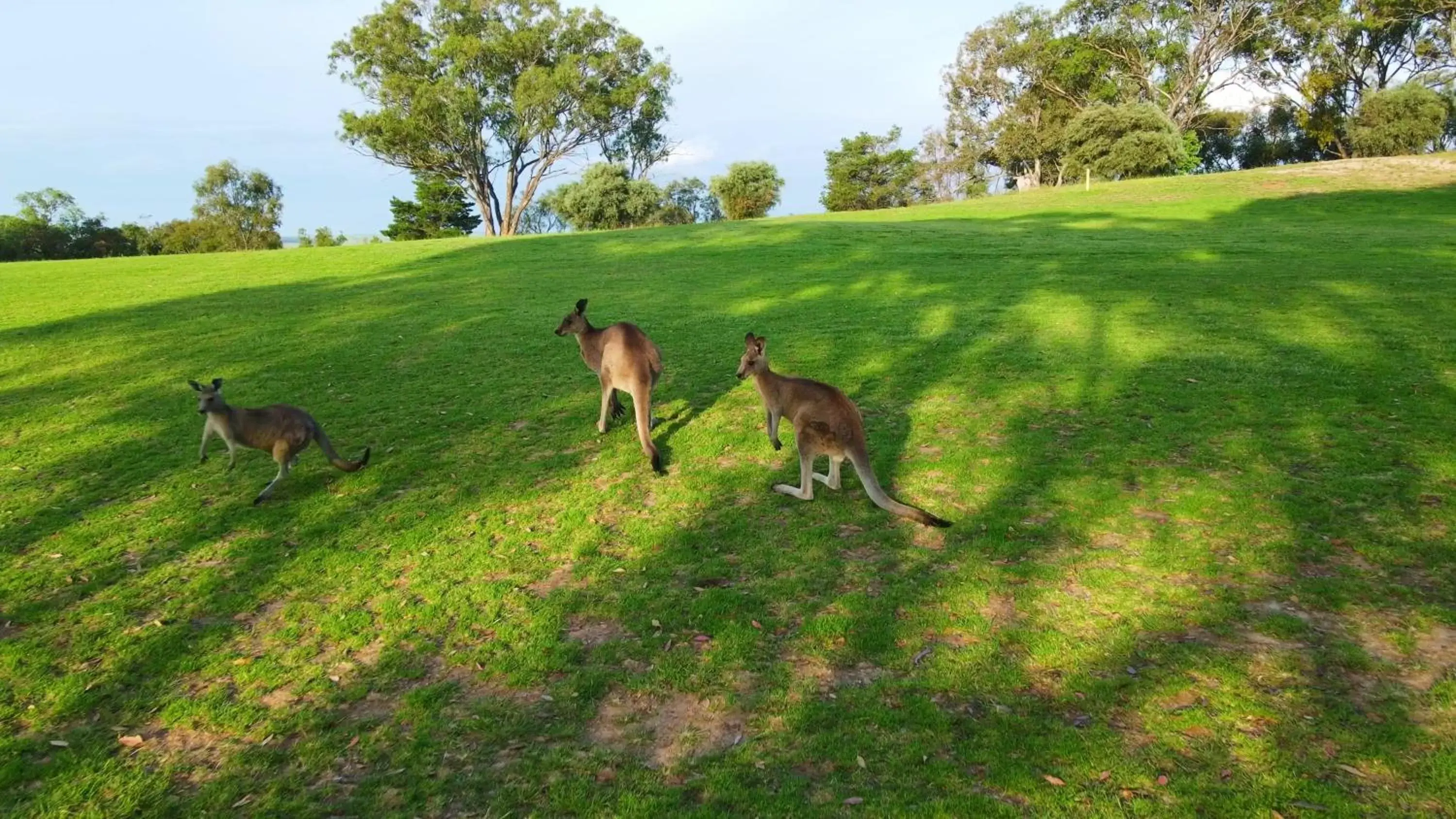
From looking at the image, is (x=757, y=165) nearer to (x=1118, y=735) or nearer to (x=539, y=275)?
(x=539, y=275)

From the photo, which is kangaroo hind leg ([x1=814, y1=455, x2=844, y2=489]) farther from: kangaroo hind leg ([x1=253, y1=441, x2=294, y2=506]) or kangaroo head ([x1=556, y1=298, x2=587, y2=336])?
kangaroo hind leg ([x1=253, y1=441, x2=294, y2=506])

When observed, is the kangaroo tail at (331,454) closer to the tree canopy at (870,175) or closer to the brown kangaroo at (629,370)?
the brown kangaroo at (629,370)

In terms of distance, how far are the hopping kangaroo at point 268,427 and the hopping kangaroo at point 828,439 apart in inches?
143

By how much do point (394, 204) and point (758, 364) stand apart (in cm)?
5821

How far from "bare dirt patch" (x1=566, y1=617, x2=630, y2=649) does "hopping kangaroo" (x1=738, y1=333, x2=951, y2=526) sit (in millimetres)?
2128

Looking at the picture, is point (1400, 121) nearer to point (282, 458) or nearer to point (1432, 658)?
point (1432, 658)

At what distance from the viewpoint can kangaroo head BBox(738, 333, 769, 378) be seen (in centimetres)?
730

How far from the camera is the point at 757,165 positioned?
49.1 metres

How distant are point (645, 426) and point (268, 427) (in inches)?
126

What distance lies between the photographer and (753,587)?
5016mm

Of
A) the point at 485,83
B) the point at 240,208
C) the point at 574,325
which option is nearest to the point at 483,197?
the point at 485,83

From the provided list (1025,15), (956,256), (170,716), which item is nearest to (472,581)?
(170,716)

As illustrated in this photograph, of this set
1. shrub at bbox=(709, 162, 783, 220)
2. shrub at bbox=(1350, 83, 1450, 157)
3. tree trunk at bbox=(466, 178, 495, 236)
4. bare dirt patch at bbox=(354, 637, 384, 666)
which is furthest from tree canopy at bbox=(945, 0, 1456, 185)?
bare dirt patch at bbox=(354, 637, 384, 666)

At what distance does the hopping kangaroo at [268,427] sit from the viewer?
6629mm
